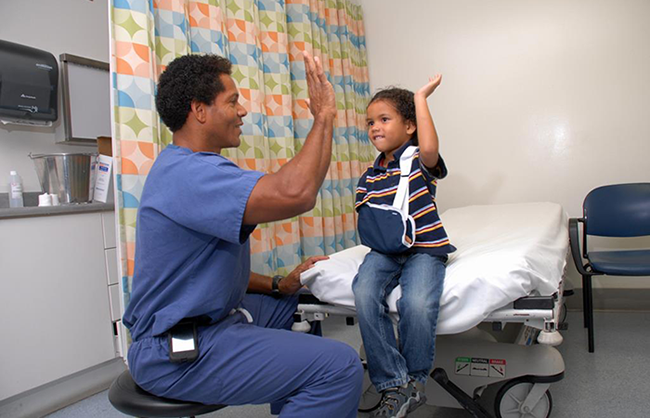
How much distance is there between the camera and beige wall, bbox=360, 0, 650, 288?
3012 millimetres

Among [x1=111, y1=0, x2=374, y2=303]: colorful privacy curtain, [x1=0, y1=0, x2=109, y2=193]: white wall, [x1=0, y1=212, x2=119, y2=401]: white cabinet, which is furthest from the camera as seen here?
[x1=0, y1=0, x2=109, y2=193]: white wall

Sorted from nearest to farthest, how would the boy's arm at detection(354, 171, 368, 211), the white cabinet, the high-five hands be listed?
the high-five hands, the boy's arm at detection(354, 171, 368, 211), the white cabinet

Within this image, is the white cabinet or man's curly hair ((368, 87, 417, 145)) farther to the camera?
the white cabinet

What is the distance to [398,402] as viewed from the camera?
4.06 ft

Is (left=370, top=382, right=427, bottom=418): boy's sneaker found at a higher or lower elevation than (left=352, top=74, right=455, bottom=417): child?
lower

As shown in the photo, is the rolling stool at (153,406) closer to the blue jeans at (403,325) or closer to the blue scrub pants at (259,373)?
the blue scrub pants at (259,373)

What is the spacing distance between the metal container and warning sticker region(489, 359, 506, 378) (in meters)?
2.00

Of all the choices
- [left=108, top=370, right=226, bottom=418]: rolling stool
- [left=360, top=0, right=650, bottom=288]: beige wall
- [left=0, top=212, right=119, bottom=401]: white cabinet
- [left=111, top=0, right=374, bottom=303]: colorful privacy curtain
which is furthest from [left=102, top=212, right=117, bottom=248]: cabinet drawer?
[left=360, top=0, right=650, bottom=288]: beige wall

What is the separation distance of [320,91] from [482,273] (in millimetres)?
631

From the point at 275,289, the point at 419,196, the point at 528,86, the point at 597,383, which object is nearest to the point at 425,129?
the point at 419,196

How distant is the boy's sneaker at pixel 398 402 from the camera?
4.04 feet

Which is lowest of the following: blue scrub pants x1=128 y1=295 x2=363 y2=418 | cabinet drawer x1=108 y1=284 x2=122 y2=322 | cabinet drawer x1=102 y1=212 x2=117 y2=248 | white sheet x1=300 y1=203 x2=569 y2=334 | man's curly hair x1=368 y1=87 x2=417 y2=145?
cabinet drawer x1=108 y1=284 x2=122 y2=322

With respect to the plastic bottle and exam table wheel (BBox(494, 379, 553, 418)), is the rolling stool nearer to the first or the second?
exam table wheel (BBox(494, 379, 553, 418))

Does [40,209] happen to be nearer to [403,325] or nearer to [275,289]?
[275,289]
